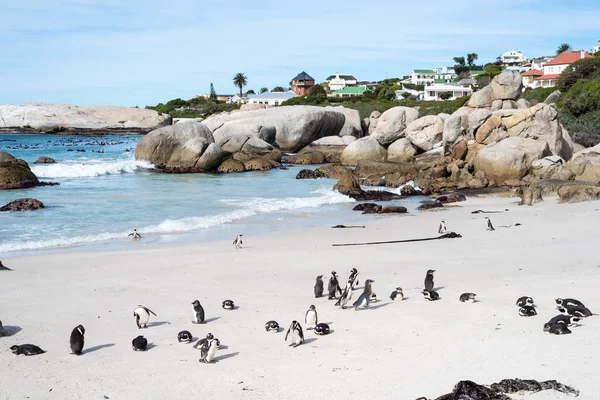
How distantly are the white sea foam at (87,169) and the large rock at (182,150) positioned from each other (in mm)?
761

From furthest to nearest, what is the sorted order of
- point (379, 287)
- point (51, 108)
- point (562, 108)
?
1. point (51, 108)
2. point (562, 108)
3. point (379, 287)

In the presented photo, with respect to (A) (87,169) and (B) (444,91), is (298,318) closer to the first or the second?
(A) (87,169)

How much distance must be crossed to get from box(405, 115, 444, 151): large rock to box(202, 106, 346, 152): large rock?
10379 mm

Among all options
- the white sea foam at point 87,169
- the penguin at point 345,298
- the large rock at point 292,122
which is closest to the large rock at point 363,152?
the large rock at point 292,122

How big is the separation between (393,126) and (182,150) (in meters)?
12.6

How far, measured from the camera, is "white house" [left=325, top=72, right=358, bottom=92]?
14786cm

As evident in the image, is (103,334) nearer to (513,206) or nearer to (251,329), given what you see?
(251,329)

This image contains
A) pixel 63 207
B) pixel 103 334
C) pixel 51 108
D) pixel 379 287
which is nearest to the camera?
pixel 103 334

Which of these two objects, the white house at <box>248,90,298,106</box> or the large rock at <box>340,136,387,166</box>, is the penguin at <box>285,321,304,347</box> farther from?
the white house at <box>248,90,298,106</box>

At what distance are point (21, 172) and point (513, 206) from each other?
20584mm

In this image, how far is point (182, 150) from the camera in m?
38.3

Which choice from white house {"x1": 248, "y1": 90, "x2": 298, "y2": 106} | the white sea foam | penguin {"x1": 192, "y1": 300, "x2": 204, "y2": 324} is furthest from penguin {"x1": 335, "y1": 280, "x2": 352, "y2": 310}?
white house {"x1": 248, "y1": 90, "x2": 298, "y2": 106}

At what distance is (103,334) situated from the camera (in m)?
8.61

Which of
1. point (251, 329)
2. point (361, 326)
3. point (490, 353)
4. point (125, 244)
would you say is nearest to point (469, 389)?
point (490, 353)
